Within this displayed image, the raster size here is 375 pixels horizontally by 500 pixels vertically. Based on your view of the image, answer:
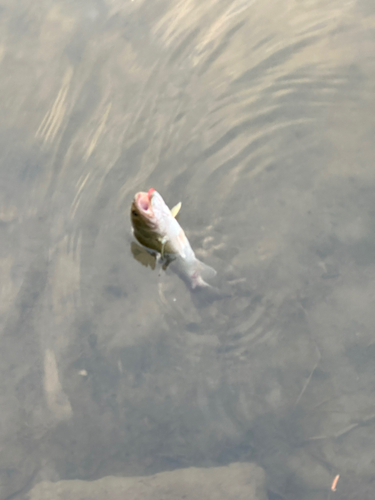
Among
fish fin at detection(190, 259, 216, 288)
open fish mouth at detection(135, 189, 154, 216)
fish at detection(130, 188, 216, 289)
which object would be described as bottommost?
fish fin at detection(190, 259, 216, 288)

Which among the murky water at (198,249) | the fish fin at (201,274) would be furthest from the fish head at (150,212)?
the murky water at (198,249)

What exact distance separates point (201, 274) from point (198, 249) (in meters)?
0.27

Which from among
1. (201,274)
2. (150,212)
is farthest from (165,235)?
(201,274)

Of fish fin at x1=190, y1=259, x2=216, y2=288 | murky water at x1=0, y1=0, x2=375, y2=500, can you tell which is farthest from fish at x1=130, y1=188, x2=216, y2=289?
murky water at x1=0, y1=0, x2=375, y2=500

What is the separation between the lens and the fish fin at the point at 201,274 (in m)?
3.89

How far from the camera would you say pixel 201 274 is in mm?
3924

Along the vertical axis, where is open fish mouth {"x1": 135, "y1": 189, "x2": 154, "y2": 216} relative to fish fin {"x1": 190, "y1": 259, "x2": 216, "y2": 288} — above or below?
above

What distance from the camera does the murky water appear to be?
149 inches

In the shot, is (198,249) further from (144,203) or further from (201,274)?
(144,203)

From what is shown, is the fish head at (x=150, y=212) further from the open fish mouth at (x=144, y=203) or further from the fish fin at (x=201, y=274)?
the fish fin at (x=201, y=274)

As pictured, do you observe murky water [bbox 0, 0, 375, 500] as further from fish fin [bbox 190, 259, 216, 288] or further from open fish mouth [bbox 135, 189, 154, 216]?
open fish mouth [bbox 135, 189, 154, 216]

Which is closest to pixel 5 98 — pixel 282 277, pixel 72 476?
pixel 282 277

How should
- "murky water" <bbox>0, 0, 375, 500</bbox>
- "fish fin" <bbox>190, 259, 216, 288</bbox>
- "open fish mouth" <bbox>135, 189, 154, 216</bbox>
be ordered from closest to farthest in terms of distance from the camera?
"open fish mouth" <bbox>135, 189, 154, 216</bbox> < "murky water" <bbox>0, 0, 375, 500</bbox> < "fish fin" <bbox>190, 259, 216, 288</bbox>

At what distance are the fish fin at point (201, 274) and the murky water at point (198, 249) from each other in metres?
0.13
